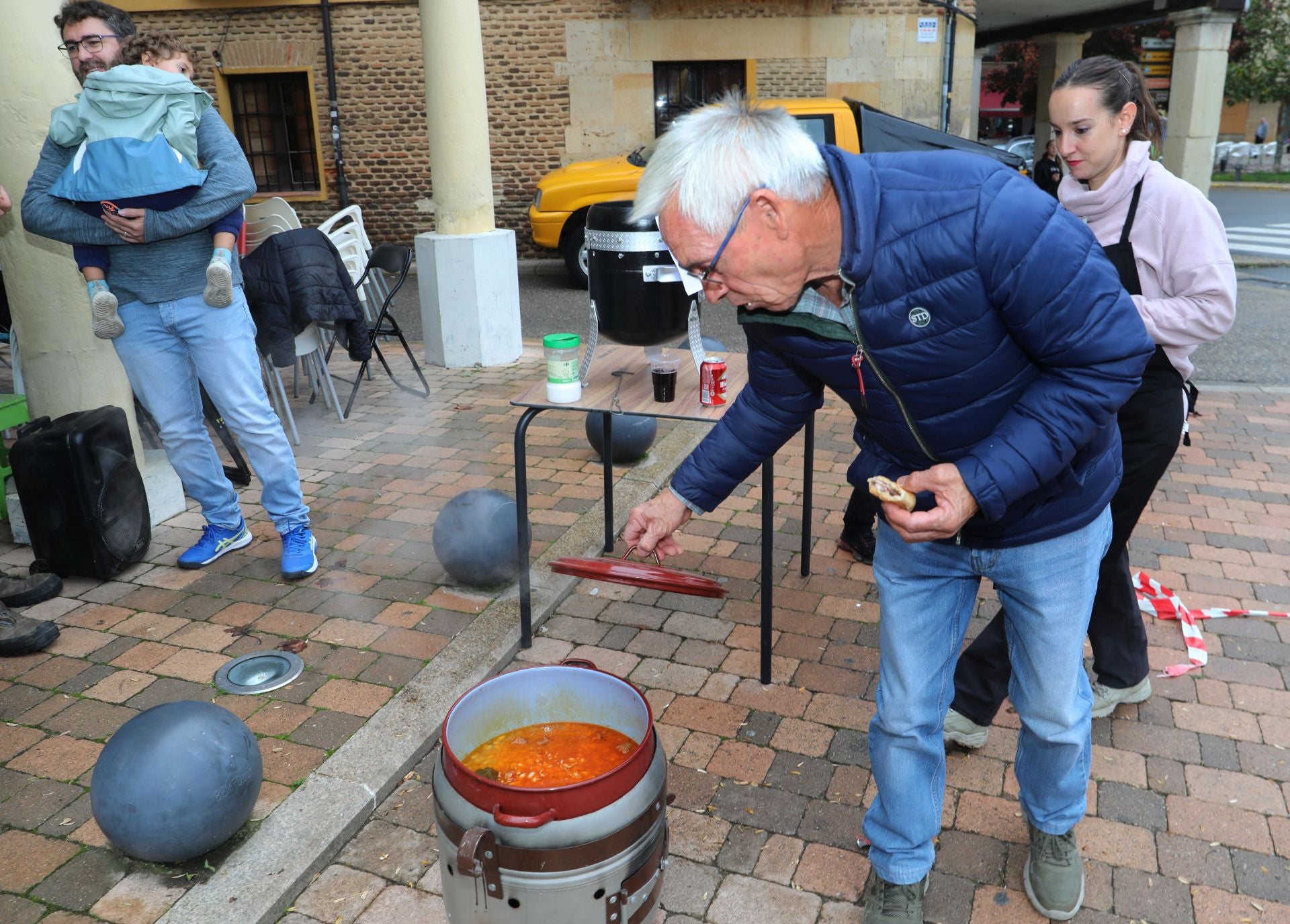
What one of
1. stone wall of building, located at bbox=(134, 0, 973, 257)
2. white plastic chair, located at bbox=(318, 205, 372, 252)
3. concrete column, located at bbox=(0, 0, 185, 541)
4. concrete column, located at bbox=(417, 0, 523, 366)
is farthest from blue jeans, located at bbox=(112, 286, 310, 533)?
stone wall of building, located at bbox=(134, 0, 973, 257)

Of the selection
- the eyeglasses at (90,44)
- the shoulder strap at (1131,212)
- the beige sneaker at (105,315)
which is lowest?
the beige sneaker at (105,315)

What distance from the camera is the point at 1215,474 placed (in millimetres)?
5285

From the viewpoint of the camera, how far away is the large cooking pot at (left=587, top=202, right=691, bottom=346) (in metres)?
3.44

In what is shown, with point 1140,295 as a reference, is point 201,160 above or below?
above

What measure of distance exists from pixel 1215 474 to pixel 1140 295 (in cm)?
320

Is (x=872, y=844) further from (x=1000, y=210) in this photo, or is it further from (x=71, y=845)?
(x=71, y=845)

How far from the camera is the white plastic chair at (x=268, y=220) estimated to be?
22.5 feet

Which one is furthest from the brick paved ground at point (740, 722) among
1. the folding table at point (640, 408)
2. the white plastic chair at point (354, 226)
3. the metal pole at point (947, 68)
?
the metal pole at point (947, 68)

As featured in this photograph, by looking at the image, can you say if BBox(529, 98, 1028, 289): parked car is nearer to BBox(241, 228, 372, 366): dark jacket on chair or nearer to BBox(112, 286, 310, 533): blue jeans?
BBox(241, 228, 372, 366): dark jacket on chair

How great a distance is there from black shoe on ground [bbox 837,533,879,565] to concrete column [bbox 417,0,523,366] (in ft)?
13.4

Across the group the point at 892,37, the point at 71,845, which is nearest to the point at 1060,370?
the point at 71,845

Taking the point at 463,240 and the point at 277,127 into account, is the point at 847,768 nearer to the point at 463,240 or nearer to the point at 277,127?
the point at 463,240

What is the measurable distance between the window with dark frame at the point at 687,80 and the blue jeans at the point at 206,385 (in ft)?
39.7

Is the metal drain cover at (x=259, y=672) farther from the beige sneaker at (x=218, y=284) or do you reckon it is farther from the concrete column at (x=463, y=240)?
the concrete column at (x=463, y=240)
